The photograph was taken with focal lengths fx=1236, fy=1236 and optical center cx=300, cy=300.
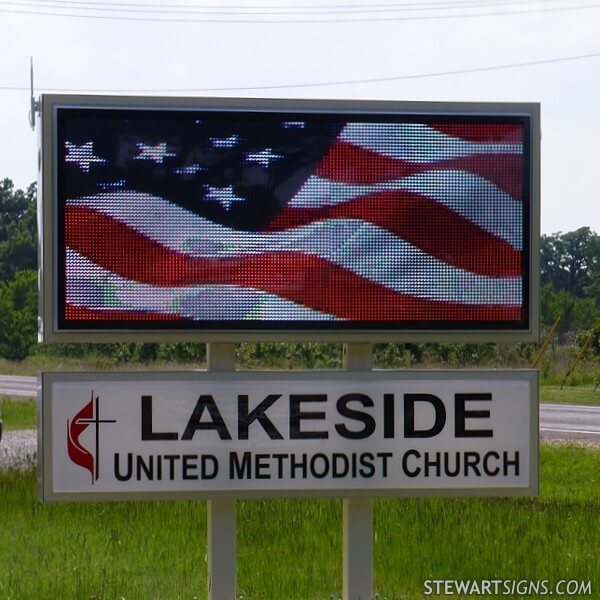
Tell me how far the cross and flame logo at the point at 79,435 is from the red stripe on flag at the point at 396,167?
70.0 inches

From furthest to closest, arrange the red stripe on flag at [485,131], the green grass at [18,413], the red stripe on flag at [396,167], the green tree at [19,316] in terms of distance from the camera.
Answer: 1. the green tree at [19,316]
2. the green grass at [18,413]
3. the red stripe on flag at [485,131]
4. the red stripe on flag at [396,167]

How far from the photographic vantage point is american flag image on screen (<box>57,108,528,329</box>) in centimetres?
661

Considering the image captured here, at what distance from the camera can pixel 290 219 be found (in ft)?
21.9

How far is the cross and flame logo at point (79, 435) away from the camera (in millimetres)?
6656

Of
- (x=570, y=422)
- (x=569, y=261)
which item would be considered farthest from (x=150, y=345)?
(x=569, y=261)

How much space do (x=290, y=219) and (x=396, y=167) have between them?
67 centimetres

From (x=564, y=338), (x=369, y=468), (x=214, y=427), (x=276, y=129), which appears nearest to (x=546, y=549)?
(x=369, y=468)

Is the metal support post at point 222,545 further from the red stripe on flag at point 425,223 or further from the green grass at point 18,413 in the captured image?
the green grass at point 18,413

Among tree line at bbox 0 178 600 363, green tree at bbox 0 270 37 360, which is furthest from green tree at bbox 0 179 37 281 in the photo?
green tree at bbox 0 270 37 360

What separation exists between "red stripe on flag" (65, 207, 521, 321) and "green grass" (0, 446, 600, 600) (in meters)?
2.18

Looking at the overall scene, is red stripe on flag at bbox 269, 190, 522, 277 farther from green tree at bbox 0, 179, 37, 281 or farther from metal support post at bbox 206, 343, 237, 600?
green tree at bbox 0, 179, 37, 281

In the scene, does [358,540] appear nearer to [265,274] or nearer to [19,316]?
[265,274]

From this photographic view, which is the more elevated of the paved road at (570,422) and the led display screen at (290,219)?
the led display screen at (290,219)

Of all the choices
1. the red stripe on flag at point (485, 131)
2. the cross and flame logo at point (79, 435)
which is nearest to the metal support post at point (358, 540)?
the red stripe on flag at point (485, 131)
